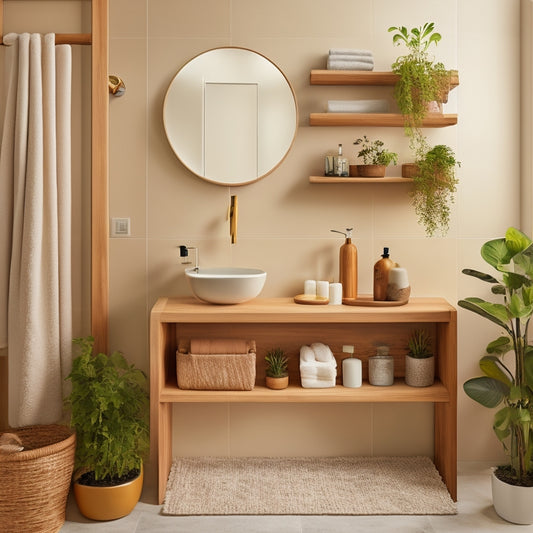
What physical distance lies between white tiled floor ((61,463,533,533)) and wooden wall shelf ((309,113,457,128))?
1.61 m

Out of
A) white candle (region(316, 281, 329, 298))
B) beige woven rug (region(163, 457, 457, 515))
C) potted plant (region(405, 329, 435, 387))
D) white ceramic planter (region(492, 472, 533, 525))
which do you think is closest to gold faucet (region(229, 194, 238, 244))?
white candle (region(316, 281, 329, 298))

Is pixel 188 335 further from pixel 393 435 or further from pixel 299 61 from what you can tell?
pixel 299 61

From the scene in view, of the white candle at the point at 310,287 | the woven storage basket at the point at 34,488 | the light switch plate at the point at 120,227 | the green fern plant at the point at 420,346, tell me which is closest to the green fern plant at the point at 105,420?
the woven storage basket at the point at 34,488

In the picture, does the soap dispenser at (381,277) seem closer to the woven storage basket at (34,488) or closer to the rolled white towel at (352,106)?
the rolled white towel at (352,106)

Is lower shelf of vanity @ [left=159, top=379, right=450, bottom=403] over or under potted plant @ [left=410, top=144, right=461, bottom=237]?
under

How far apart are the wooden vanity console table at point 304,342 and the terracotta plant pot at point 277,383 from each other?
1.1 inches

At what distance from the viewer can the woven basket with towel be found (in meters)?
2.81

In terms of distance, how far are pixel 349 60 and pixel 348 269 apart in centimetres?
90

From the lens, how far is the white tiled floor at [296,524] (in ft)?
8.49

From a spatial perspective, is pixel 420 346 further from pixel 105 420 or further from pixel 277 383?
pixel 105 420

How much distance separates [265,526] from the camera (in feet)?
8.60

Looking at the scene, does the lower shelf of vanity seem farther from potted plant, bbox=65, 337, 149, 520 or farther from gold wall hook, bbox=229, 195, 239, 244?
gold wall hook, bbox=229, 195, 239, 244

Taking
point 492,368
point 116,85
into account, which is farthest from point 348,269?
point 116,85

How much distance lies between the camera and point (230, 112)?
3023 mm
